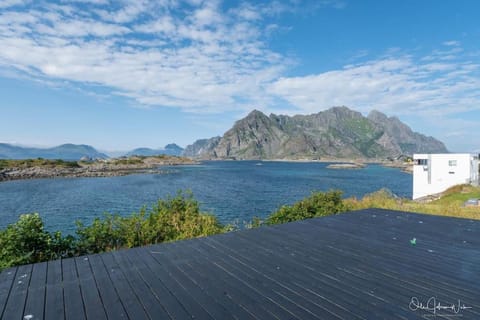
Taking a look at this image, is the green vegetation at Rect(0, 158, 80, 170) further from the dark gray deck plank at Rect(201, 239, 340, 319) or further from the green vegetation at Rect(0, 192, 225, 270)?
the dark gray deck plank at Rect(201, 239, 340, 319)

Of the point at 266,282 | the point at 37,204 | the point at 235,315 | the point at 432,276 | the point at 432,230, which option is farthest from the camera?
the point at 37,204

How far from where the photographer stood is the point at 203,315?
243 cm

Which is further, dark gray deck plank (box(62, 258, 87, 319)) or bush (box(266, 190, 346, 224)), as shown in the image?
bush (box(266, 190, 346, 224))

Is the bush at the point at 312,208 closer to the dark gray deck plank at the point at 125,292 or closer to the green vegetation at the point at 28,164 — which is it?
the dark gray deck plank at the point at 125,292

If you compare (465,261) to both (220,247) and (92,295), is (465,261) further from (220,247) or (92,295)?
(92,295)

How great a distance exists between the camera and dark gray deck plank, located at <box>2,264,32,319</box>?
252 cm

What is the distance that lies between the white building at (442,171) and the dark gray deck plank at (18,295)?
39443 mm

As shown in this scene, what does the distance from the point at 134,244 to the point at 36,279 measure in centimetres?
380

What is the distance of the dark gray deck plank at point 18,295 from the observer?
252cm

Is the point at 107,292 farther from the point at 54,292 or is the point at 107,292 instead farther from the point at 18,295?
the point at 18,295

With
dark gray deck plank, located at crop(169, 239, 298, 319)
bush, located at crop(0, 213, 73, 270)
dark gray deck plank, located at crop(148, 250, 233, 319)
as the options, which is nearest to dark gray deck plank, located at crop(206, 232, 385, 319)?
dark gray deck plank, located at crop(169, 239, 298, 319)

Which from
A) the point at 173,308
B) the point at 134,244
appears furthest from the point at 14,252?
the point at 173,308

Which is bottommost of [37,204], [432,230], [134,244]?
[37,204]

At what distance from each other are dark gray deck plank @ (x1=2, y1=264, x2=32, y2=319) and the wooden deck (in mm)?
11
